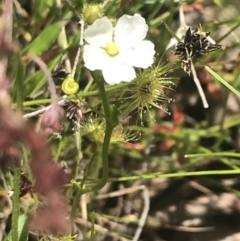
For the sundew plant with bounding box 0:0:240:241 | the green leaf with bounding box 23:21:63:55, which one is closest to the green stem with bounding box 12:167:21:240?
the sundew plant with bounding box 0:0:240:241

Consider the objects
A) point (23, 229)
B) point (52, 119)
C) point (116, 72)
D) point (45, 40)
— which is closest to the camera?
point (52, 119)

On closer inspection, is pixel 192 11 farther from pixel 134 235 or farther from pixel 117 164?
pixel 134 235

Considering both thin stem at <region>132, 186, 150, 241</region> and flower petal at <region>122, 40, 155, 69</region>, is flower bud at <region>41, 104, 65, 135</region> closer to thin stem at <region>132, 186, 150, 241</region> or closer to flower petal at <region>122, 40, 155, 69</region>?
flower petal at <region>122, 40, 155, 69</region>

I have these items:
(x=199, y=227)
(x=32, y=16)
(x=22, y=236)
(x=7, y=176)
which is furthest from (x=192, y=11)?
(x=22, y=236)

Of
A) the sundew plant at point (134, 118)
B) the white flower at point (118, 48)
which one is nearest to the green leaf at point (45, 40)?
the sundew plant at point (134, 118)

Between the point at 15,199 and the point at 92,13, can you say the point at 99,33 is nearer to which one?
the point at 92,13

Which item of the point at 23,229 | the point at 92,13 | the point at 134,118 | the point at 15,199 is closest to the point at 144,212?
the point at 134,118
